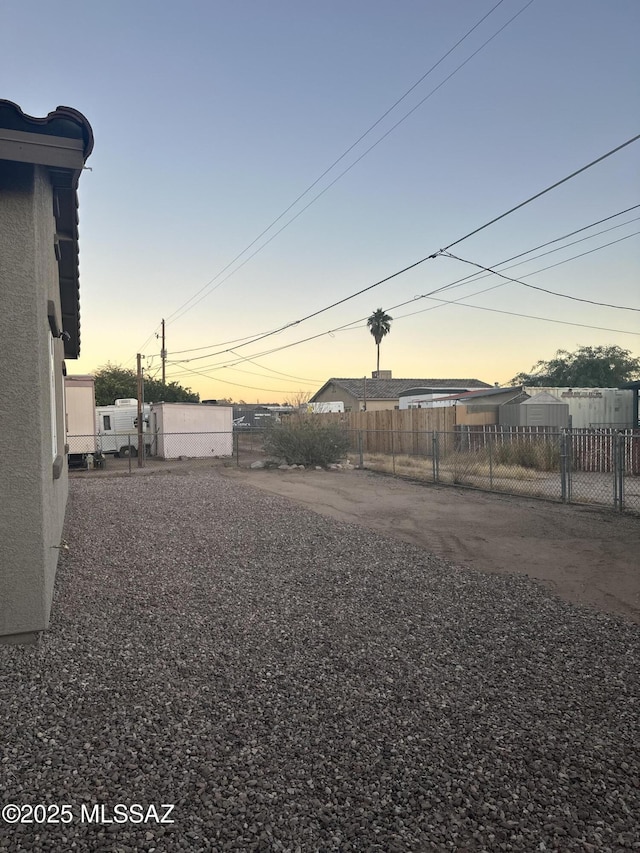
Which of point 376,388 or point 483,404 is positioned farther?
point 376,388

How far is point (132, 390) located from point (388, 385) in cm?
2089

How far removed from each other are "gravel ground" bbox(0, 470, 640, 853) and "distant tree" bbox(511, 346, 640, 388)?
46763mm

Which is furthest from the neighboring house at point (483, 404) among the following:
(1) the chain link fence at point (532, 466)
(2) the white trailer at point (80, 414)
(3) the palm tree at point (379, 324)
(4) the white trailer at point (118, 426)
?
(3) the palm tree at point (379, 324)

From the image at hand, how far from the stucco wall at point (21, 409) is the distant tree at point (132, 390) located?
38032 millimetres

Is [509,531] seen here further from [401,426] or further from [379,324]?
[379,324]

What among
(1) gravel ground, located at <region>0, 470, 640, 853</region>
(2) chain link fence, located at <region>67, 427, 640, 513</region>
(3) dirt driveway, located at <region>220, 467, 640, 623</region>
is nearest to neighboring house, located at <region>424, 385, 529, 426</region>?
A: (2) chain link fence, located at <region>67, 427, 640, 513</region>

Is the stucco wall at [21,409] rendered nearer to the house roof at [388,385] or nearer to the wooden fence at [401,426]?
the wooden fence at [401,426]

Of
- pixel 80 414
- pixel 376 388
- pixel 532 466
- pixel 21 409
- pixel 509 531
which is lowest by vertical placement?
pixel 509 531

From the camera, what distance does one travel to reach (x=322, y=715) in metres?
3.46

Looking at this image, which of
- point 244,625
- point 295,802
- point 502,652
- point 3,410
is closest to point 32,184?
point 3,410

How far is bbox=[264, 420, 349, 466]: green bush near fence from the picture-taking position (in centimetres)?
2078

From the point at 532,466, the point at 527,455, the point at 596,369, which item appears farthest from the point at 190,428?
the point at 596,369

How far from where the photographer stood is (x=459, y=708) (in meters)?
3.54

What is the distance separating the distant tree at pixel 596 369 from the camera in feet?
163
